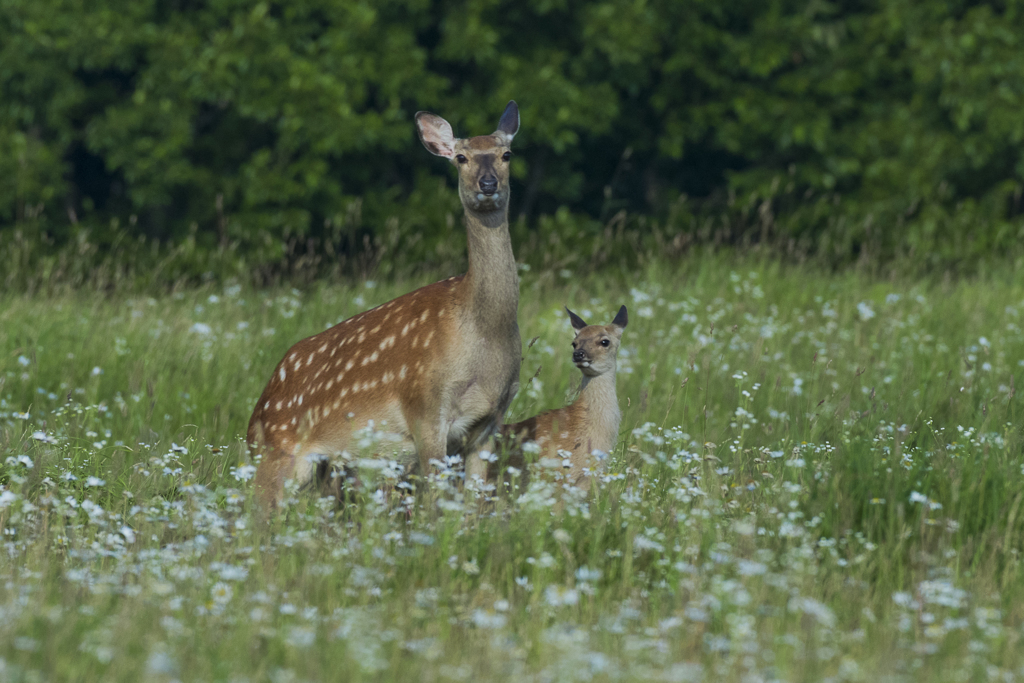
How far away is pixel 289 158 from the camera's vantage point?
15719 millimetres

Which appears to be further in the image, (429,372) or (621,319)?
(621,319)

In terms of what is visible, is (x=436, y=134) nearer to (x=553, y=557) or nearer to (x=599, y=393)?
(x=599, y=393)

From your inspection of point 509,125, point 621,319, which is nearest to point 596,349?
point 621,319

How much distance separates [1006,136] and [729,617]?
42.0 feet

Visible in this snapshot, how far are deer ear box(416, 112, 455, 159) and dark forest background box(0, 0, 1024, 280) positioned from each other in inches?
297

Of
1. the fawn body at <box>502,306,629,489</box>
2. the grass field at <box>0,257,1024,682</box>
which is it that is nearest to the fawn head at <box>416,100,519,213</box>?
the fawn body at <box>502,306,629,489</box>

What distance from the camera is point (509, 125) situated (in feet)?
21.2

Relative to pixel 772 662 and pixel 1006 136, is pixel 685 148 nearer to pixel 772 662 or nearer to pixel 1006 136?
pixel 1006 136

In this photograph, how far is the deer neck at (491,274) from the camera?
19.2 ft

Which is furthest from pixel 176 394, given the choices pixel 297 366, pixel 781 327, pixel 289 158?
pixel 289 158

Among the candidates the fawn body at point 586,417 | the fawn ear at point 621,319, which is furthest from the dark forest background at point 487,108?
the fawn body at point 586,417

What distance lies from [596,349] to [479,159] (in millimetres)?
1096

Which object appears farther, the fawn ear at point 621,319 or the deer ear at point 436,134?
the fawn ear at point 621,319

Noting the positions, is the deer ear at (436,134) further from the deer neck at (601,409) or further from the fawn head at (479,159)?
the deer neck at (601,409)
